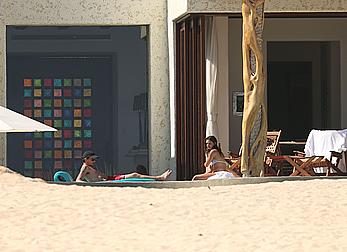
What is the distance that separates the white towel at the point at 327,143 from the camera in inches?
629

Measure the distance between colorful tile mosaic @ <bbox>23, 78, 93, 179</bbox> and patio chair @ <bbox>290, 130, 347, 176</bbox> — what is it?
5.71m

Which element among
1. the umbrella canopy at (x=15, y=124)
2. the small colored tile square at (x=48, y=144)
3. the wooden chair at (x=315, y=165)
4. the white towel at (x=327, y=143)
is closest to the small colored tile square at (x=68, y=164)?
the small colored tile square at (x=48, y=144)

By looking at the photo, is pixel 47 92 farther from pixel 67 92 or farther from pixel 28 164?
pixel 28 164

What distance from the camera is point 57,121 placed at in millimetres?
21094

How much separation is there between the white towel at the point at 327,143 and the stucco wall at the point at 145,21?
235 centimetres

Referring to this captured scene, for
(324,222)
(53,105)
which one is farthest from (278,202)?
(53,105)

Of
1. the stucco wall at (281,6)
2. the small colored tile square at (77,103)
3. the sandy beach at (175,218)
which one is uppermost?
the stucco wall at (281,6)

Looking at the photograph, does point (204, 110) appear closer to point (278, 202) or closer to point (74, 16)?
point (74, 16)

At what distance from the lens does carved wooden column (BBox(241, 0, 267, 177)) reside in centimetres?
1335

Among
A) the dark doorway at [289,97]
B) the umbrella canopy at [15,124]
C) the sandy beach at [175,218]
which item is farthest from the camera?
the dark doorway at [289,97]

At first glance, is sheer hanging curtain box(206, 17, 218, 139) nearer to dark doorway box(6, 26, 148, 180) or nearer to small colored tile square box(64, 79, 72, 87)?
dark doorway box(6, 26, 148, 180)

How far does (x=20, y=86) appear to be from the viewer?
70.9 feet

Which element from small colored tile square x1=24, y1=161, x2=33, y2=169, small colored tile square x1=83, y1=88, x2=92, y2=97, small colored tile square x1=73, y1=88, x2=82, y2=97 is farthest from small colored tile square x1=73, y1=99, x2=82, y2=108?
small colored tile square x1=24, y1=161, x2=33, y2=169

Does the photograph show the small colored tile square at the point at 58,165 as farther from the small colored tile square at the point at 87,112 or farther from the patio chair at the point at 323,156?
the patio chair at the point at 323,156
